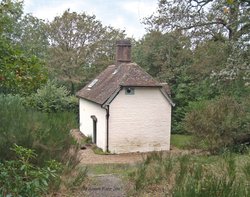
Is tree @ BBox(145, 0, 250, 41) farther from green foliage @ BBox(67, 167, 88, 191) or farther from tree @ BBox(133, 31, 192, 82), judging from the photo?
green foliage @ BBox(67, 167, 88, 191)

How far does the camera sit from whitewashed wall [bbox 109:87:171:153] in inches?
830

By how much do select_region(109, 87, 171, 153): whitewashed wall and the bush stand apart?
6814 millimetres

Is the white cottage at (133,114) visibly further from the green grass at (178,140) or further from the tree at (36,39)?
the tree at (36,39)

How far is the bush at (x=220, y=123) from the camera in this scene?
14430 millimetres

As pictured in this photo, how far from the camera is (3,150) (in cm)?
626

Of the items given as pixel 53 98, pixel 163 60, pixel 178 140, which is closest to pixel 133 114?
pixel 178 140

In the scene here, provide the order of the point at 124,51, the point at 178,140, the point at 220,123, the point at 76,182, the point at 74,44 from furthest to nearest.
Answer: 1. the point at 74,44
2. the point at 178,140
3. the point at 124,51
4. the point at 220,123
5. the point at 76,182

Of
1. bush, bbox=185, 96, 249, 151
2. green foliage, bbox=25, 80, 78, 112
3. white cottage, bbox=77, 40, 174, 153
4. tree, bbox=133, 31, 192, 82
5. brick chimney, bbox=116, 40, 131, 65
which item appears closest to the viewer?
bush, bbox=185, 96, 249, 151

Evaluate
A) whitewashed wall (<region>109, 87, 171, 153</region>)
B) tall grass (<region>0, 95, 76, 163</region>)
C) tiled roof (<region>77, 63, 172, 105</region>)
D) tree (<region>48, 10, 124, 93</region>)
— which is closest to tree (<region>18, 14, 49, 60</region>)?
tree (<region>48, 10, 124, 93</region>)

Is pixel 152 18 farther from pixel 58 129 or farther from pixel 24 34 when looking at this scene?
pixel 24 34

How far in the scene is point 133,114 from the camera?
21453 millimetres

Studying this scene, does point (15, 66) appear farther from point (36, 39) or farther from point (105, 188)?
point (36, 39)

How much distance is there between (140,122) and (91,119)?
490 centimetres

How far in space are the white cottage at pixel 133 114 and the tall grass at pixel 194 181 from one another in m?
13.1
